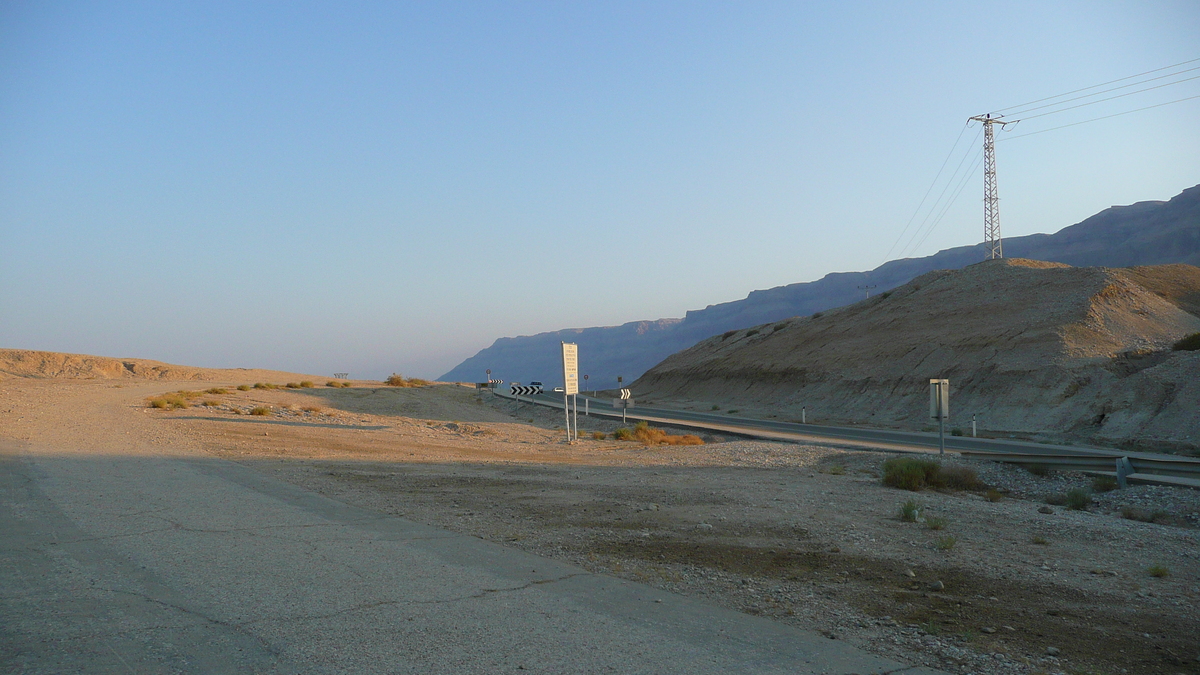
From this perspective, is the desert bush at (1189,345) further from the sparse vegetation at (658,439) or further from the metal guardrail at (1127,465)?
the sparse vegetation at (658,439)

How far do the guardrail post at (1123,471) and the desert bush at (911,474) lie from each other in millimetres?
3790

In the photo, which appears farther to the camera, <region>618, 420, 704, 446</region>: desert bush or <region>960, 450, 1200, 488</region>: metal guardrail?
<region>618, 420, 704, 446</region>: desert bush

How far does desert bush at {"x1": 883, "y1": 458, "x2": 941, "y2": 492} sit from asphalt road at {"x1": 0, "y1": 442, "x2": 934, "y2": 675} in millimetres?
10108

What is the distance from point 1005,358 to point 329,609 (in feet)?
153

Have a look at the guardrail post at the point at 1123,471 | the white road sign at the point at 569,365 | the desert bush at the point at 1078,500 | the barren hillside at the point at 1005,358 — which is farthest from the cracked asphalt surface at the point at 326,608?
the barren hillside at the point at 1005,358

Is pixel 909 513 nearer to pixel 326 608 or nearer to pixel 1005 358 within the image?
pixel 326 608

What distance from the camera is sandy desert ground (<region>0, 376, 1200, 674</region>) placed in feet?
19.6

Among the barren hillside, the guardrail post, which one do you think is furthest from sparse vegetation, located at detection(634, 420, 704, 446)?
the barren hillside

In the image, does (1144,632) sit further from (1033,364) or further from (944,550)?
(1033,364)

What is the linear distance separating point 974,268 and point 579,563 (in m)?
69.7

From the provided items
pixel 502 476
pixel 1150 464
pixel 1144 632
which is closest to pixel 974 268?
pixel 1150 464

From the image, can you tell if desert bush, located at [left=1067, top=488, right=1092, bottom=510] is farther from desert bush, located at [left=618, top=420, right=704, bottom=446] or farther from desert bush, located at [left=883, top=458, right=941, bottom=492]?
desert bush, located at [left=618, top=420, right=704, bottom=446]

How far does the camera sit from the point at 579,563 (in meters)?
7.71

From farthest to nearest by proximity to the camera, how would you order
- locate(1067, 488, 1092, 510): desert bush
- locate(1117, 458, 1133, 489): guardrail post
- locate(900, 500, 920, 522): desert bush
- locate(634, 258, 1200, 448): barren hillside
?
locate(634, 258, 1200, 448): barren hillside
locate(1117, 458, 1133, 489): guardrail post
locate(1067, 488, 1092, 510): desert bush
locate(900, 500, 920, 522): desert bush
